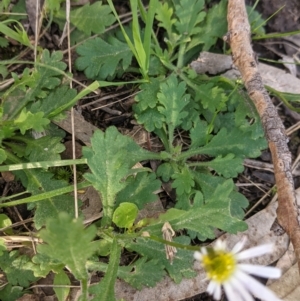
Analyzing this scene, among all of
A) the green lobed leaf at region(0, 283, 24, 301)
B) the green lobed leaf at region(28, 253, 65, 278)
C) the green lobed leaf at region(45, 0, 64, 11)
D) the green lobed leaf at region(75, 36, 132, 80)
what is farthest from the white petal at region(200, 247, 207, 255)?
the green lobed leaf at region(45, 0, 64, 11)

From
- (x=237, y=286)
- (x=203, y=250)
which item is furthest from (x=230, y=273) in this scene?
(x=203, y=250)

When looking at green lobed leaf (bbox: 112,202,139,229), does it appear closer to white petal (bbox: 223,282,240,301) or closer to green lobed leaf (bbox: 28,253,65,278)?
green lobed leaf (bbox: 28,253,65,278)

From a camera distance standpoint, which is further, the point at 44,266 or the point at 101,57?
the point at 101,57

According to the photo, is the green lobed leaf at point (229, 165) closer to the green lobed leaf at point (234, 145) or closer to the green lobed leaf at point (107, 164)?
the green lobed leaf at point (234, 145)

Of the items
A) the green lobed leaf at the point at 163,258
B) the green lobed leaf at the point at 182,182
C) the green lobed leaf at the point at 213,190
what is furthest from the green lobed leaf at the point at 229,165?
the green lobed leaf at the point at 163,258

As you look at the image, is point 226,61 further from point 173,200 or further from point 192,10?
point 173,200

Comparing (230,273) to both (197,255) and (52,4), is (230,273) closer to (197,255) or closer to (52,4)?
(197,255)
